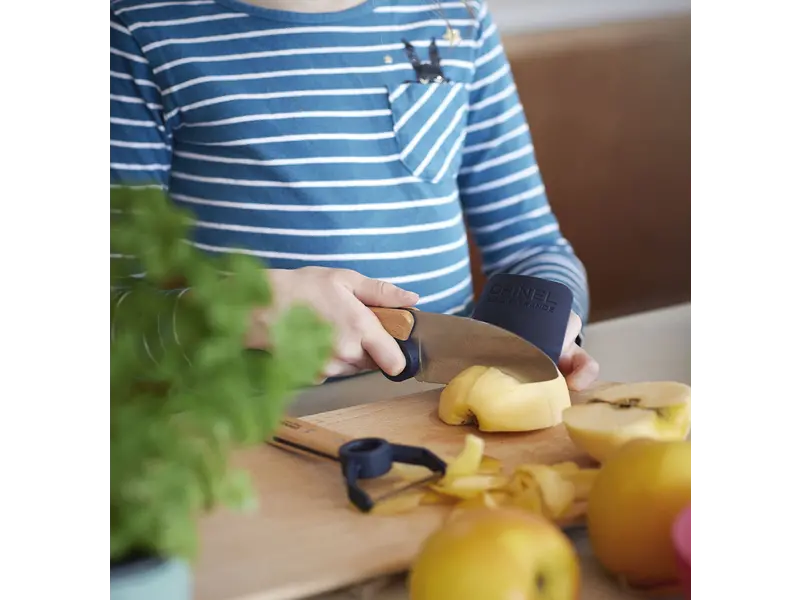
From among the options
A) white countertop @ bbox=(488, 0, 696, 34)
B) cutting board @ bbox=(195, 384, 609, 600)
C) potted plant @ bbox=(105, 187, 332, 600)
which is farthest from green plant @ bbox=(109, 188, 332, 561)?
white countertop @ bbox=(488, 0, 696, 34)

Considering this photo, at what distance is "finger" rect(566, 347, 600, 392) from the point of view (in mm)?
660

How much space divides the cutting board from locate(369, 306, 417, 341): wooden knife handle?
82 millimetres

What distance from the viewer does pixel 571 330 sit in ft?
2.33

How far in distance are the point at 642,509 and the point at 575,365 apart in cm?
31

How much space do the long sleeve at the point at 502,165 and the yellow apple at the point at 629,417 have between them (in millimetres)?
417

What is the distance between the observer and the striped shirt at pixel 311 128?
84cm

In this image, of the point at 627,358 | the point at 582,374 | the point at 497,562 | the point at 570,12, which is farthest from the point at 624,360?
the point at 570,12

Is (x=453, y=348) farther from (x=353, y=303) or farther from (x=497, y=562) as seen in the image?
(x=497, y=562)

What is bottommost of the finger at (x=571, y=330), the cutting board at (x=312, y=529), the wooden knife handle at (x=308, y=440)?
the cutting board at (x=312, y=529)

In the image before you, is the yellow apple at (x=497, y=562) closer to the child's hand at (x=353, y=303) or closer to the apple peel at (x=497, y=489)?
the apple peel at (x=497, y=489)

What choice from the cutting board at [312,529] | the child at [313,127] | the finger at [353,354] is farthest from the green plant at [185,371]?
the child at [313,127]

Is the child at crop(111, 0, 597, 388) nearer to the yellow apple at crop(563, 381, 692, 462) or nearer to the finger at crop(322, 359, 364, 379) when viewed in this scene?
the finger at crop(322, 359, 364, 379)

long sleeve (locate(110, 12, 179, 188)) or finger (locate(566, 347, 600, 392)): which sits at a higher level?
long sleeve (locate(110, 12, 179, 188))
